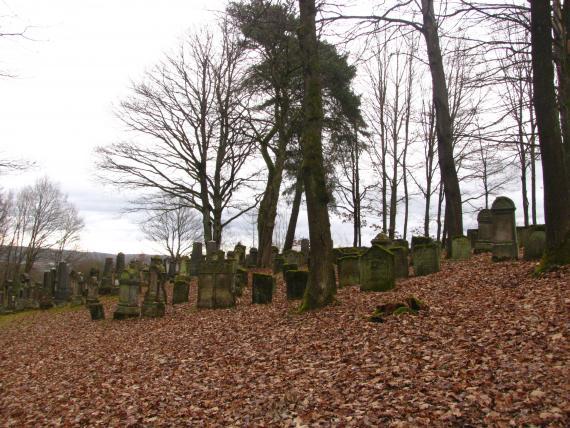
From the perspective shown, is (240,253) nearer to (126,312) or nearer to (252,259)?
(252,259)

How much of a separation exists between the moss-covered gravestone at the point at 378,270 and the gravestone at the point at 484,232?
6.06 m

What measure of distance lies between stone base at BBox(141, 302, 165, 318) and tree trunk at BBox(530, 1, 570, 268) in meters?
9.31

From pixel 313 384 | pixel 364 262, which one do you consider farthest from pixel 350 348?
pixel 364 262

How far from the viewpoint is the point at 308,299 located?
947 cm

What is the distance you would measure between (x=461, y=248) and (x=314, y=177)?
7.28m

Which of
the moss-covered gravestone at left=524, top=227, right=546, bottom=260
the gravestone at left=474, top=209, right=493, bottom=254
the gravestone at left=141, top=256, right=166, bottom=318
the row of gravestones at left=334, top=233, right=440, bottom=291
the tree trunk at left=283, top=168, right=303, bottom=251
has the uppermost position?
the tree trunk at left=283, top=168, right=303, bottom=251

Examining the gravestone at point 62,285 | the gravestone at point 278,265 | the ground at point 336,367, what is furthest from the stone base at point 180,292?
the gravestone at point 62,285

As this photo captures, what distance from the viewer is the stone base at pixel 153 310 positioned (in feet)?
41.3

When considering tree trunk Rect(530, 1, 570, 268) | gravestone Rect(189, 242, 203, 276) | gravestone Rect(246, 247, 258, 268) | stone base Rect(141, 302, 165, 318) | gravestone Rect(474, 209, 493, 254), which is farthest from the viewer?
gravestone Rect(246, 247, 258, 268)

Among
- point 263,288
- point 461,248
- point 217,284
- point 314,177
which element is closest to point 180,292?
point 217,284

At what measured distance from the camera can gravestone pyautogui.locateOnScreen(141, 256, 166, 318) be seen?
12617mm

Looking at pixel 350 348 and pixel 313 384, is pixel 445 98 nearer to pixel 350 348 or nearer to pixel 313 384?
pixel 350 348

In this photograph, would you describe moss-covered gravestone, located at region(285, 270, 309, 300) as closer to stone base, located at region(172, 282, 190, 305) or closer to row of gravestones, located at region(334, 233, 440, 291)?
row of gravestones, located at region(334, 233, 440, 291)

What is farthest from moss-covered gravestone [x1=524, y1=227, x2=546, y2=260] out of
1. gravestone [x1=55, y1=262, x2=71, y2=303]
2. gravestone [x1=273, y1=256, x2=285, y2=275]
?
gravestone [x1=55, y1=262, x2=71, y2=303]
